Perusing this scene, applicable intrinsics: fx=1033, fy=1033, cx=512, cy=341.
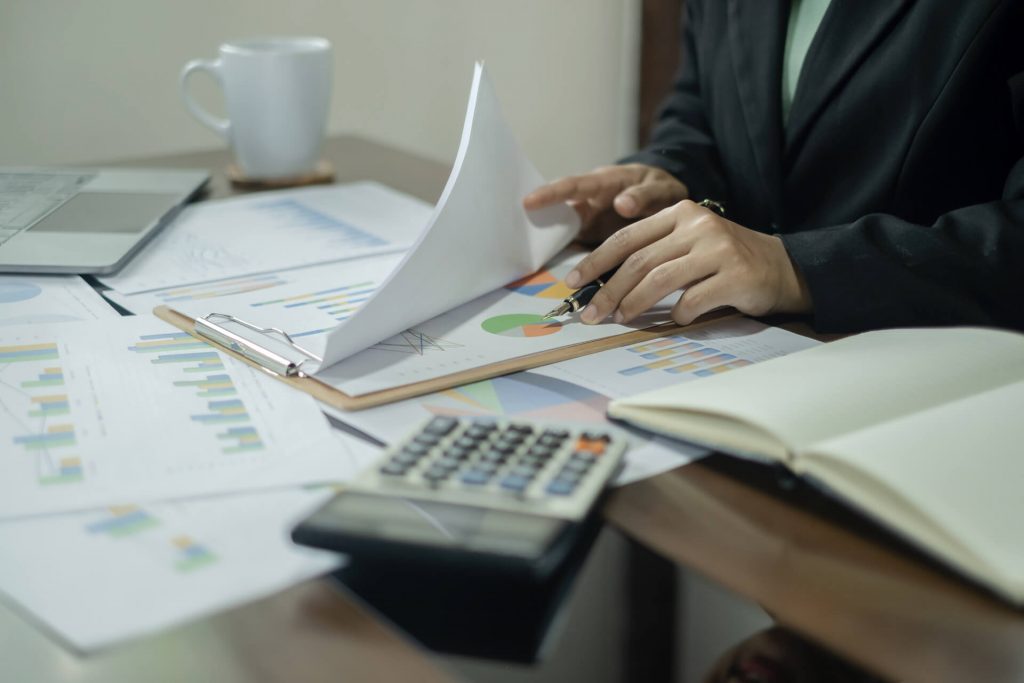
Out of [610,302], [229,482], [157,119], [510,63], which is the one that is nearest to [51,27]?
[157,119]

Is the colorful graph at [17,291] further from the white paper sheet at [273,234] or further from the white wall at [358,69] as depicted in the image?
the white wall at [358,69]

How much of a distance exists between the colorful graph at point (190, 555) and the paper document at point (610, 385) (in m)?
0.14

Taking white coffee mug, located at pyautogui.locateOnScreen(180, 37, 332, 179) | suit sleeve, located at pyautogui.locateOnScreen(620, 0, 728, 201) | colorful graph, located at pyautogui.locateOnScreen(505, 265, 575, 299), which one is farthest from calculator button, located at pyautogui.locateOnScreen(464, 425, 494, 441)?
white coffee mug, located at pyautogui.locateOnScreen(180, 37, 332, 179)

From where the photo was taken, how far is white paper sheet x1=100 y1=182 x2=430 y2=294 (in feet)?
3.08

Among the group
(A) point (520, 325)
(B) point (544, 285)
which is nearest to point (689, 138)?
(B) point (544, 285)

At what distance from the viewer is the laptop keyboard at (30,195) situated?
1030mm

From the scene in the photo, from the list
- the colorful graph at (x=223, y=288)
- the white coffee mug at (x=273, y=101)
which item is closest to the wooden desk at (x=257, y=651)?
the colorful graph at (x=223, y=288)

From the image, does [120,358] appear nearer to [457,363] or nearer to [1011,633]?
[457,363]

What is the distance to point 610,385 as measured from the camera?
667mm

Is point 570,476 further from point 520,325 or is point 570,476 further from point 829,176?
point 829,176

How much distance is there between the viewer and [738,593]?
457 millimetres

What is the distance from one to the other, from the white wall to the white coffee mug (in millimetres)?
760

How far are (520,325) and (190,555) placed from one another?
0.36 m

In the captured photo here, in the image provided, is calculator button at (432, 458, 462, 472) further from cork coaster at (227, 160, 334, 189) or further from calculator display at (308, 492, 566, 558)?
cork coaster at (227, 160, 334, 189)
